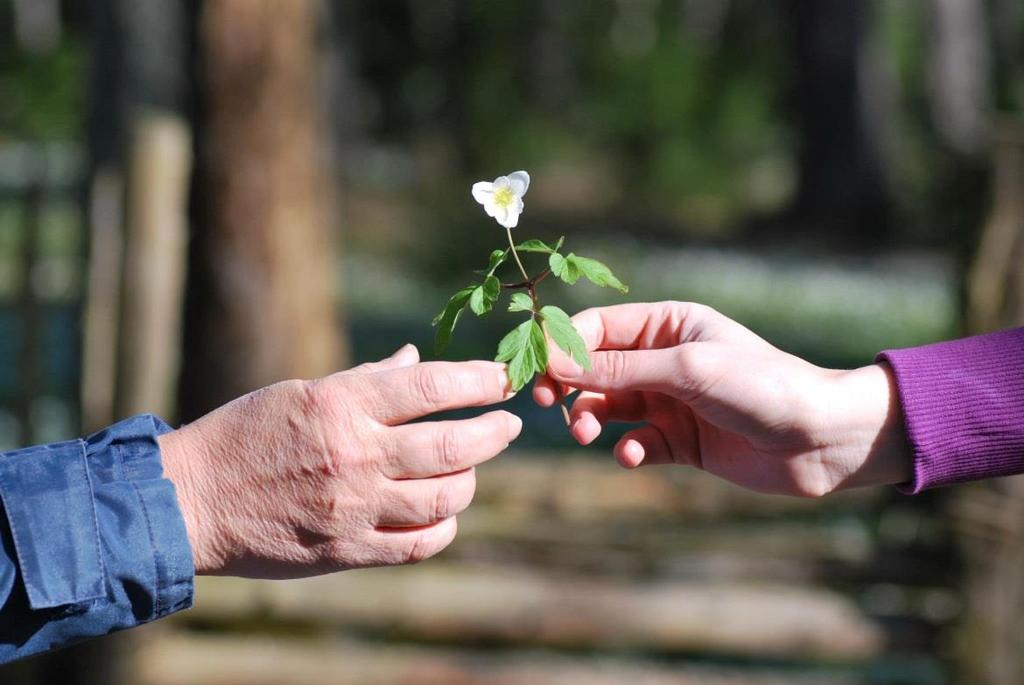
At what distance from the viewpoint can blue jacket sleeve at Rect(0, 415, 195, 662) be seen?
1.63 metres

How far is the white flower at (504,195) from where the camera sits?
1.99 meters

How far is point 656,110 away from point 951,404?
16770 mm

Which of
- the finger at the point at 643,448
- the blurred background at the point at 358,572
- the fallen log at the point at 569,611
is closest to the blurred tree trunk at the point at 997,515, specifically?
the blurred background at the point at 358,572

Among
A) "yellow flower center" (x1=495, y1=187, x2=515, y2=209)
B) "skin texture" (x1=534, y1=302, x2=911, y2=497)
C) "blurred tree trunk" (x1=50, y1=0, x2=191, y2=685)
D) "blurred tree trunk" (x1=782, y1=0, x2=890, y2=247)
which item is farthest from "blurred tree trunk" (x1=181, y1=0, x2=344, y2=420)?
"blurred tree trunk" (x1=782, y1=0, x2=890, y2=247)

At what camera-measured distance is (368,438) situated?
189cm

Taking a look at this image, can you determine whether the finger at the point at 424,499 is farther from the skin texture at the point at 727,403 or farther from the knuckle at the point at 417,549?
the skin texture at the point at 727,403

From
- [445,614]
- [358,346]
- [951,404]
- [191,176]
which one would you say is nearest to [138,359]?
[191,176]

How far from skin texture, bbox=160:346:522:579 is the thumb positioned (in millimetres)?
150

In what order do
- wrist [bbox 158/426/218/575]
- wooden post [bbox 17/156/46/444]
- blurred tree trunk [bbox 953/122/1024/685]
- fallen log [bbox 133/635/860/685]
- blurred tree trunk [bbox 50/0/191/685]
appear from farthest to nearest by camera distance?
wooden post [bbox 17/156/46/444]
blurred tree trunk [bbox 50/0/191/685]
fallen log [bbox 133/635/860/685]
blurred tree trunk [bbox 953/122/1024/685]
wrist [bbox 158/426/218/575]

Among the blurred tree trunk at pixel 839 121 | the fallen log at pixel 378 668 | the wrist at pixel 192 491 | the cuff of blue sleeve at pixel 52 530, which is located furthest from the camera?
the blurred tree trunk at pixel 839 121

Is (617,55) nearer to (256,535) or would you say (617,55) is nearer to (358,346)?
(358,346)

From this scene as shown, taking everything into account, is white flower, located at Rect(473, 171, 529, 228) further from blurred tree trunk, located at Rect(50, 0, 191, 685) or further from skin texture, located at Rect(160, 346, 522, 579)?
blurred tree trunk, located at Rect(50, 0, 191, 685)

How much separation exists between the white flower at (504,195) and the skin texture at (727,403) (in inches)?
10.4

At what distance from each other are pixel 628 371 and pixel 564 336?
7.6 inches
